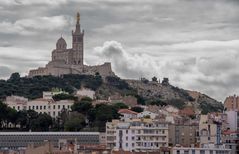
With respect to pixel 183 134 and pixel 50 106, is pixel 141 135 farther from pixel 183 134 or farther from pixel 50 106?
pixel 50 106

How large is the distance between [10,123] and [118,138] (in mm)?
21696

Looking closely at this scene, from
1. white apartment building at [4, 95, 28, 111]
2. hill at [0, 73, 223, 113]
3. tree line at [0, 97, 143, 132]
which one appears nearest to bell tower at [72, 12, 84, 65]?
hill at [0, 73, 223, 113]

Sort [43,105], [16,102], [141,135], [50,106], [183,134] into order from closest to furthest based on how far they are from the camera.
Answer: [141,135] → [183,134] → [50,106] → [43,105] → [16,102]

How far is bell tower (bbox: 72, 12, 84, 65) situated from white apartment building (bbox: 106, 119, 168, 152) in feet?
254

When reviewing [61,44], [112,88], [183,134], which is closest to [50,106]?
[183,134]

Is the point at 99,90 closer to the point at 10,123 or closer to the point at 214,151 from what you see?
the point at 10,123

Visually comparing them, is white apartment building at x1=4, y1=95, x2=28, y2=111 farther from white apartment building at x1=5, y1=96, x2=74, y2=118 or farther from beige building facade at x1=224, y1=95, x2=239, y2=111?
beige building facade at x1=224, y1=95, x2=239, y2=111

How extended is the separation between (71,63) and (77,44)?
15.2 feet

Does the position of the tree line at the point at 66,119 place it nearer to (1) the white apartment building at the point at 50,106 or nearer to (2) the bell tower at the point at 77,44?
(1) the white apartment building at the point at 50,106

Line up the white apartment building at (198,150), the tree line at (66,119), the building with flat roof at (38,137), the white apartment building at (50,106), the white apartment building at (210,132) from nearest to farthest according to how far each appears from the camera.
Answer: the white apartment building at (198,150) → the white apartment building at (210,132) → the building with flat roof at (38,137) → the tree line at (66,119) → the white apartment building at (50,106)

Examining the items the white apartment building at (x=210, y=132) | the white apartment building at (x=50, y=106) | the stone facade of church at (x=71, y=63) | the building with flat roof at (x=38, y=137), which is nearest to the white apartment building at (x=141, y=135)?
the white apartment building at (x=210, y=132)

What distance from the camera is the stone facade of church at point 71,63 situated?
13975 centimetres

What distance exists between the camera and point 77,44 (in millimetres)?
147625

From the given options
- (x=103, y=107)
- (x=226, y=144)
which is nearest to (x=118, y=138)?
(x=226, y=144)
